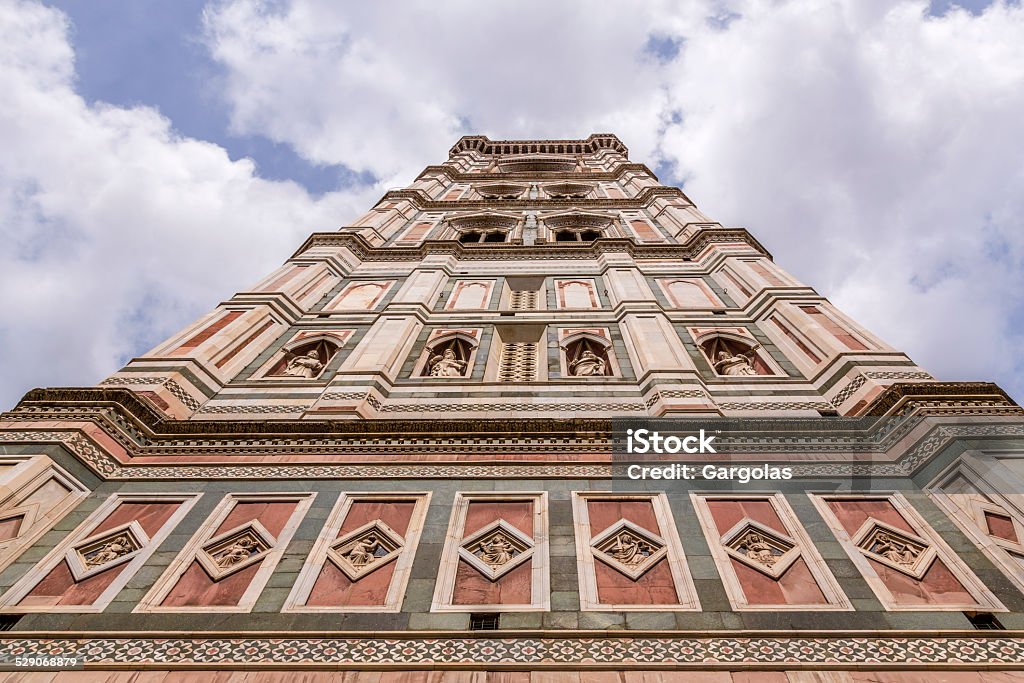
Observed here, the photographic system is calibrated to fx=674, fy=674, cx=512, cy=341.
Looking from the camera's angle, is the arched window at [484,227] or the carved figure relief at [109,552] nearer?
the carved figure relief at [109,552]

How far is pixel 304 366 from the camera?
8.82 meters

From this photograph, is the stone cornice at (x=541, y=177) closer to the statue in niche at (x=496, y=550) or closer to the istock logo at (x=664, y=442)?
the istock logo at (x=664, y=442)

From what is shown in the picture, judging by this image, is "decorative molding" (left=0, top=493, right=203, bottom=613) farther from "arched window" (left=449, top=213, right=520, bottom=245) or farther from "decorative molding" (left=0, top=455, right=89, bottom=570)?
"arched window" (left=449, top=213, right=520, bottom=245)

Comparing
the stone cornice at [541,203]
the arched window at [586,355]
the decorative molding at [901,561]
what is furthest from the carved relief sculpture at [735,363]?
the stone cornice at [541,203]

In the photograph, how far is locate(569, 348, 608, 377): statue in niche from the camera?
8430mm

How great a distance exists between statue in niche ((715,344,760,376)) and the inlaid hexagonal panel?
11.6 ft

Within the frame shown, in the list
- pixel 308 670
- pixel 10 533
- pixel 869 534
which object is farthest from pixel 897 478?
pixel 10 533

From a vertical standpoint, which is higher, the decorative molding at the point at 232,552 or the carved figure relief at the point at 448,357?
the carved figure relief at the point at 448,357

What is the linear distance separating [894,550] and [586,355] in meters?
4.80

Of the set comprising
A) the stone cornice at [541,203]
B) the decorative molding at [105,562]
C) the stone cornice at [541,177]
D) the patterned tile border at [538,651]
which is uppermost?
the stone cornice at [541,177]

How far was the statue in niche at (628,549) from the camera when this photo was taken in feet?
15.3

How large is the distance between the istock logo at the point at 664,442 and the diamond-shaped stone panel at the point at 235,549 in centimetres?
308

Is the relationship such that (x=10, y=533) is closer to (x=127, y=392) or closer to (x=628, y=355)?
(x=127, y=392)

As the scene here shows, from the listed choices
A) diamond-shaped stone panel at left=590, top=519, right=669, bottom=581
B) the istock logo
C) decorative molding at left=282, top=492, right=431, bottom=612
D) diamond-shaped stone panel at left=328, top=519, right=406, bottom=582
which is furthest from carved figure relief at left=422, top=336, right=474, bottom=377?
diamond-shaped stone panel at left=590, top=519, right=669, bottom=581
